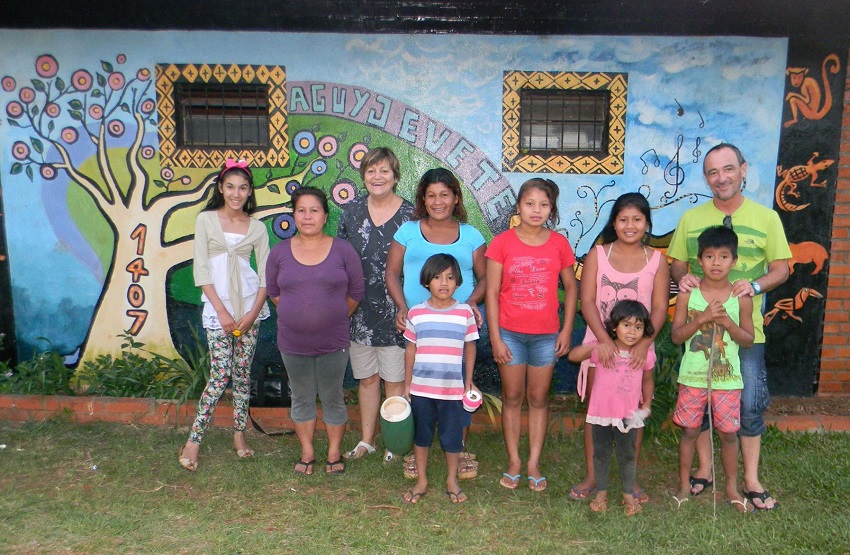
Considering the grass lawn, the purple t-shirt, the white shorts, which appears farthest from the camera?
the white shorts

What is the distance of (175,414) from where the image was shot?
4.67m

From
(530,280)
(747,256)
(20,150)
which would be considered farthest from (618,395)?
(20,150)

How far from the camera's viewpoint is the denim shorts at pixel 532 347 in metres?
3.66

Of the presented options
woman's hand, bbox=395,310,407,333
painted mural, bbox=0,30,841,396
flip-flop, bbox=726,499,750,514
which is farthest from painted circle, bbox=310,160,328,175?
flip-flop, bbox=726,499,750,514

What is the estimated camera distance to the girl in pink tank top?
133 inches

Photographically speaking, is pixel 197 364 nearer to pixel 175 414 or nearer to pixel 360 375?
pixel 175 414

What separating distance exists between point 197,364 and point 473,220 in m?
2.45

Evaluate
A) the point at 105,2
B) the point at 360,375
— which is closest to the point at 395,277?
the point at 360,375

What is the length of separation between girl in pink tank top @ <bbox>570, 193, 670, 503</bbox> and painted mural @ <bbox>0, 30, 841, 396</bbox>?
163cm

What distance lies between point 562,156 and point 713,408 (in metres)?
2.33

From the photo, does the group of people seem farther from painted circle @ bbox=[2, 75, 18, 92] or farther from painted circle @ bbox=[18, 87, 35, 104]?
painted circle @ bbox=[2, 75, 18, 92]

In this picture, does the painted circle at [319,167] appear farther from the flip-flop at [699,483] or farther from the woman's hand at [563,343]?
the flip-flop at [699,483]

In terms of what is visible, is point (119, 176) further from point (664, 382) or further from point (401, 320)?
point (664, 382)

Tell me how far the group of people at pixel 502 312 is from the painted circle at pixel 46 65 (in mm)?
2201
